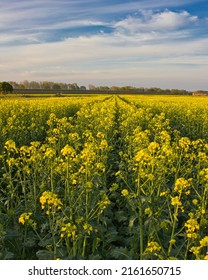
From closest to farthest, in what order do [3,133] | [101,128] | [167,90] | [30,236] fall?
[30,236]
[3,133]
[101,128]
[167,90]

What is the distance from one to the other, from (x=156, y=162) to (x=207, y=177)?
627 millimetres

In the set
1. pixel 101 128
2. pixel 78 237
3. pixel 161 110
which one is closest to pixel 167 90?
pixel 161 110

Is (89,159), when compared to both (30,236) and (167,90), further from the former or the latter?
(167,90)

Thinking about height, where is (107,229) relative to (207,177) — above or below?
below

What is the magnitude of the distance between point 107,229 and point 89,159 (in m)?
0.95

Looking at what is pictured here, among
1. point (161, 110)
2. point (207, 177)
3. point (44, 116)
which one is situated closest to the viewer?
point (207, 177)

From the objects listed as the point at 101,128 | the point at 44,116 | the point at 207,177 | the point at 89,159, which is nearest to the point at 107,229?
the point at 89,159

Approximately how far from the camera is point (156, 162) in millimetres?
4879

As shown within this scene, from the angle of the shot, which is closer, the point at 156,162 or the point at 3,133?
the point at 156,162

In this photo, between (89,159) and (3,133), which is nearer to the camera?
(89,159)

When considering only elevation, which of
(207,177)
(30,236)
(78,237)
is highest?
(207,177)
